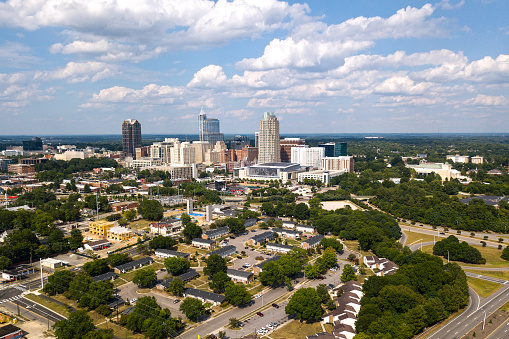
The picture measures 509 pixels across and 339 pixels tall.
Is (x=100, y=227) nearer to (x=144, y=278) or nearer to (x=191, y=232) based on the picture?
(x=191, y=232)

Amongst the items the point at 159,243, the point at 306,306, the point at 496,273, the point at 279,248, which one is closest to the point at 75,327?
the point at 306,306

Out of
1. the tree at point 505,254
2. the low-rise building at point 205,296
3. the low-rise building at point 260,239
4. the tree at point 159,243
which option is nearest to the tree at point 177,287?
the low-rise building at point 205,296

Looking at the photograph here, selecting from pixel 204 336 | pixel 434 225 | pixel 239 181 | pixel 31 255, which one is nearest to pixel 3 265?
pixel 31 255

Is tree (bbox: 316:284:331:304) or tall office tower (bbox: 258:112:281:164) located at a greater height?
tall office tower (bbox: 258:112:281:164)

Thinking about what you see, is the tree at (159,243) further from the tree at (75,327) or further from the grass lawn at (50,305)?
the tree at (75,327)

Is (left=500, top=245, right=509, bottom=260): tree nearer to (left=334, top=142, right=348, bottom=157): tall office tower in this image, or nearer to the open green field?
the open green field

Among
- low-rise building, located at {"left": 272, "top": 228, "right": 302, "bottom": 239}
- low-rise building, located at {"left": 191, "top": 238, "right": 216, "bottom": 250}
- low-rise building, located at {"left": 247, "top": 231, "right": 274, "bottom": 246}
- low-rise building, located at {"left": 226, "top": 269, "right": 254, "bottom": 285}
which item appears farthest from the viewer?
low-rise building, located at {"left": 272, "top": 228, "right": 302, "bottom": 239}

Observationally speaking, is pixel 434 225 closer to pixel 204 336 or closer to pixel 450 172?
pixel 204 336

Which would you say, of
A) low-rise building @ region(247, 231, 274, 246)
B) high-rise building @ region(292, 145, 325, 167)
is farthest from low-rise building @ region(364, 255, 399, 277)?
high-rise building @ region(292, 145, 325, 167)
